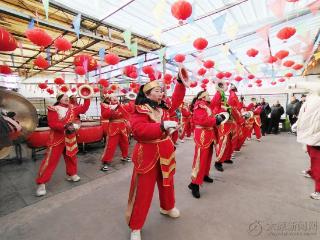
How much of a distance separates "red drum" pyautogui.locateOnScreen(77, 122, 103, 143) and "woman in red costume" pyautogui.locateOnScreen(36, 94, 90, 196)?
2.08m

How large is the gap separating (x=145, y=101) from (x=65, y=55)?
8120 millimetres

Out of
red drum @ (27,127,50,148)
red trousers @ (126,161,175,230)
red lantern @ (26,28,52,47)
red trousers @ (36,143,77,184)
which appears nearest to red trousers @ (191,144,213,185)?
red trousers @ (126,161,175,230)

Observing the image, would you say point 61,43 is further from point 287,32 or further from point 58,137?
point 287,32

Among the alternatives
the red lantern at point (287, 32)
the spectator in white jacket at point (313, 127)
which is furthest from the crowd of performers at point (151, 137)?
the red lantern at point (287, 32)

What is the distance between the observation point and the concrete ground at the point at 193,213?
190 cm

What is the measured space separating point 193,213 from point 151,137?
1.26m

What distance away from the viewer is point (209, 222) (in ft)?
6.72

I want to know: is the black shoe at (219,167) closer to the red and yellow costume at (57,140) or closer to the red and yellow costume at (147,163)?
the red and yellow costume at (147,163)

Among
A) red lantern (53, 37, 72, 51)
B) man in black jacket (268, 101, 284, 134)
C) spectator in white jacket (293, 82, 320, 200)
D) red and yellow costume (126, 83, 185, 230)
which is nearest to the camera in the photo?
red and yellow costume (126, 83, 185, 230)

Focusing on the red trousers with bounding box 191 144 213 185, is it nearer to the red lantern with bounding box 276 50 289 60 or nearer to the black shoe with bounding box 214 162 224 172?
the black shoe with bounding box 214 162 224 172

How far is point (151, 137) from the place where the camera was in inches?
63.1

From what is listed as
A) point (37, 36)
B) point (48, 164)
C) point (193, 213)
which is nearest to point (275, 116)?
point (193, 213)

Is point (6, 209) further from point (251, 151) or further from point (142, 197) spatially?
point (251, 151)

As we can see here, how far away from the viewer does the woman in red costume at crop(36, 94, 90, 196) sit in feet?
9.43
